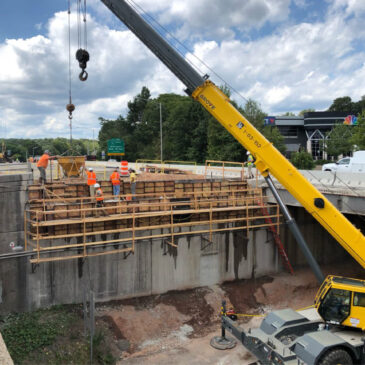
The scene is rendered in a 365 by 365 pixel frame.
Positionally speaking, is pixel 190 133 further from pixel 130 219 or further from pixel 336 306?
pixel 336 306

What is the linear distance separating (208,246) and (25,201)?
8.29 m

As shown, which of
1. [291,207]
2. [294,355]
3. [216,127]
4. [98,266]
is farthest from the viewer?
[216,127]

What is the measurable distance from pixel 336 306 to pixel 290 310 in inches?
59.7

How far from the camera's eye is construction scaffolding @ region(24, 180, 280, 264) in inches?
531

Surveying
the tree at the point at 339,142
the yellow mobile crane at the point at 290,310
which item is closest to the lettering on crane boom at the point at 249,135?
the yellow mobile crane at the point at 290,310

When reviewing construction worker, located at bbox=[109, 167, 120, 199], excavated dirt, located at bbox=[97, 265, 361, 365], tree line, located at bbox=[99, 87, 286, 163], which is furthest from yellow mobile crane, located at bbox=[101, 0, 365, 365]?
tree line, located at bbox=[99, 87, 286, 163]

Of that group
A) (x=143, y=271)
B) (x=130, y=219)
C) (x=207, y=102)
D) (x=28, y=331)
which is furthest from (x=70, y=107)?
(x=28, y=331)

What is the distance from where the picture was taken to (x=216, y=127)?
44.7 meters

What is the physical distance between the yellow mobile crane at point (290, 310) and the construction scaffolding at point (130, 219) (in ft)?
14.7

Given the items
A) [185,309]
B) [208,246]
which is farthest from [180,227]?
[185,309]

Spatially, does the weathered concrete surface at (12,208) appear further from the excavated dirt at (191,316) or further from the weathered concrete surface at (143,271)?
the excavated dirt at (191,316)

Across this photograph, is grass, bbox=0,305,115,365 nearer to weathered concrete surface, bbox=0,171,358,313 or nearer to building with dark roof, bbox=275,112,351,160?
weathered concrete surface, bbox=0,171,358,313

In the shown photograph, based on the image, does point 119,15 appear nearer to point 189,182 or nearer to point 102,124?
point 189,182

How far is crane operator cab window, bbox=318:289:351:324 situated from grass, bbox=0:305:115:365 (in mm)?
6951
